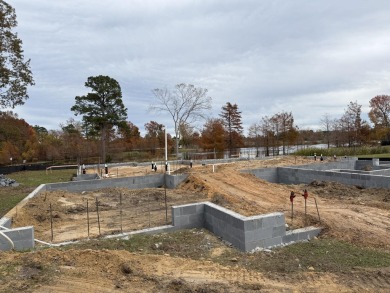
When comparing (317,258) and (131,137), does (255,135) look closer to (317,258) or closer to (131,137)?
(131,137)

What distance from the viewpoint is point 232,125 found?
1414 inches

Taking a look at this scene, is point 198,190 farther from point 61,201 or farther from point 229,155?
point 229,155

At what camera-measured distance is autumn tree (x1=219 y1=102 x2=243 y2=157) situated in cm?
3531

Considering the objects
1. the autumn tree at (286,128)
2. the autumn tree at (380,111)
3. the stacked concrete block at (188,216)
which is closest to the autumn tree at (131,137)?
the autumn tree at (286,128)

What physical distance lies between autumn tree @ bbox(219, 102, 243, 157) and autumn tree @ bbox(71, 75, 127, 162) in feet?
40.4

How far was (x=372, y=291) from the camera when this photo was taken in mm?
3697

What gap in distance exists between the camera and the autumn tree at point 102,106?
28.6 meters

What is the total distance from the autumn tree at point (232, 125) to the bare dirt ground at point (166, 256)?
2364cm

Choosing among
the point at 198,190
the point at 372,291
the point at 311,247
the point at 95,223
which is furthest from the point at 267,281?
the point at 198,190

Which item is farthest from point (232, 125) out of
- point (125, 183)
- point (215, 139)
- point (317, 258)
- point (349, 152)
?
point (317, 258)

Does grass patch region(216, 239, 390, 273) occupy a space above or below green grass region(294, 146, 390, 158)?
below

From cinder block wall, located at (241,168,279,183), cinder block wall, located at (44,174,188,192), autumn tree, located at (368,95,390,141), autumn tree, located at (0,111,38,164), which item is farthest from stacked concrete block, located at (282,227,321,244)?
autumn tree, located at (368,95,390,141)

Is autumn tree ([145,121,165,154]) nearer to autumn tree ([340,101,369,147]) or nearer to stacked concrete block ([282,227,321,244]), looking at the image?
autumn tree ([340,101,369,147])

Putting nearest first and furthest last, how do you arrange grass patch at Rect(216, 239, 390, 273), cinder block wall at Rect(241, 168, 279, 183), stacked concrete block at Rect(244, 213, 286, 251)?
grass patch at Rect(216, 239, 390, 273) < stacked concrete block at Rect(244, 213, 286, 251) < cinder block wall at Rect(241, 168, 279, 183)
